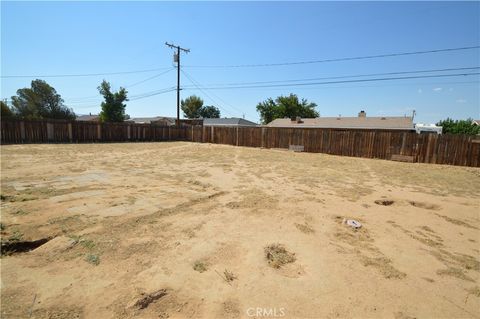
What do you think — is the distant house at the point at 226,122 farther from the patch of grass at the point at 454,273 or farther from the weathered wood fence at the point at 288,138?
the patch of grass at the point at 454,273

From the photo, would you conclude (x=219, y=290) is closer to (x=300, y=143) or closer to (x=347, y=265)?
(x=347, y=265)

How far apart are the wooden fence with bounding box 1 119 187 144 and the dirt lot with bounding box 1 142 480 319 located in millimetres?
13846

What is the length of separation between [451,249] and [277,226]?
2.52 metres

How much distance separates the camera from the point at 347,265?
317 cm

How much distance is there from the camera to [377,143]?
14828mm

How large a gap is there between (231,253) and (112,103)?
35.9 metres

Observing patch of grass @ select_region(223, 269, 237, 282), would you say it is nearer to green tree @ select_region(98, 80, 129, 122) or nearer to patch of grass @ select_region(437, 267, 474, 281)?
patch of grass @ select_region(437, 267, 474, 281)

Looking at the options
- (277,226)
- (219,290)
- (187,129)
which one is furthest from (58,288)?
(187,129)

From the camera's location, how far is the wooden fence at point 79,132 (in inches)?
666

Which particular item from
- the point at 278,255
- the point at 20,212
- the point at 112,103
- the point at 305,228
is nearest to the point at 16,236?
the point at 20,212

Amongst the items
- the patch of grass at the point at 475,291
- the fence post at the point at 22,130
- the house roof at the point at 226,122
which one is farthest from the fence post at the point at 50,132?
the house roof at the point at 226,122

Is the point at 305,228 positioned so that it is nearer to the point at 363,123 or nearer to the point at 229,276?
the point at 229,276

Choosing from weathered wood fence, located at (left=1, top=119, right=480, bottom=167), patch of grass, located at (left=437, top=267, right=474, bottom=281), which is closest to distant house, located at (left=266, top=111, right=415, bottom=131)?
weathered wood fence, located at (left=1, top=119, right=480, bottom=167)

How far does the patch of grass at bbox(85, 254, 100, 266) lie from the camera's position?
294 cm
